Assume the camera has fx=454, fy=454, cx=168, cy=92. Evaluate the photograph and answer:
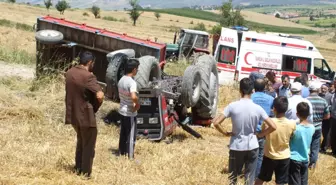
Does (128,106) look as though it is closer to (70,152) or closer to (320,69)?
(70,152)

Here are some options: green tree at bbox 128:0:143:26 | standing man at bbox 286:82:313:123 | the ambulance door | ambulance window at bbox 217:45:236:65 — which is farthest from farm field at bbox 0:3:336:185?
green tree at bbox 128:0:143:26

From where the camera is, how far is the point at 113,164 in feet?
20.3

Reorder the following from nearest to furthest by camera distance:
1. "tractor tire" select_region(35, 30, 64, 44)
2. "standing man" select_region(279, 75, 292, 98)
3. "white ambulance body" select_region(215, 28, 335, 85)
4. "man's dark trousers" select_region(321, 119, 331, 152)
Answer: "standing man" select_region(279, 75, 292, 98) < "man's dark trousers" select_region(321, 119, 331, 152) < "tractor tire" select_region(35, 30, 64, 44) < "white ambulance body" select_region(215, 28, 335, 85)

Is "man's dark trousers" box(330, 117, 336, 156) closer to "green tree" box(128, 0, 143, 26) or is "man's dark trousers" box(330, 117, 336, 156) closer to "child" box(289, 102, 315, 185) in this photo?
"child" box(289, 102, 315, 185)

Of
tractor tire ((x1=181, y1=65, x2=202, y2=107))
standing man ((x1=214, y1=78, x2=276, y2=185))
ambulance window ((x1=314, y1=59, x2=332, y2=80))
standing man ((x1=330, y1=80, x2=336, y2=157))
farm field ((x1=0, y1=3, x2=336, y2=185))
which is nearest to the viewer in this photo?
standing man ((x1=214, y1=78, x2=276, y2=185))

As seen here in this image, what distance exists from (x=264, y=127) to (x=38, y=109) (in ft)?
15.2

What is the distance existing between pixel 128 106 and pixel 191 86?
2.22 m

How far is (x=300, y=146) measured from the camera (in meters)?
5.42

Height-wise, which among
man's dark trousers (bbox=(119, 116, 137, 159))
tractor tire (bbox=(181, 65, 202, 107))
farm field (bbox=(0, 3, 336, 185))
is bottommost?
farm field (bbox=(0, 3, 336, 185))

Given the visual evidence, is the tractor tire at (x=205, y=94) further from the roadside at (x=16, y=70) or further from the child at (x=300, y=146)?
the roadside at (x=16, y=70)

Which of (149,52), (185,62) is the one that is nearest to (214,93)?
(149,52)

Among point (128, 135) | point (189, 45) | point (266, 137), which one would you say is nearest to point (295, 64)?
point (189, 45)

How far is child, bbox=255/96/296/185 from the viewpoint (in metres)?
5.22

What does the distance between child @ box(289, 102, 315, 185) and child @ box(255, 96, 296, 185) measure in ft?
0.43
